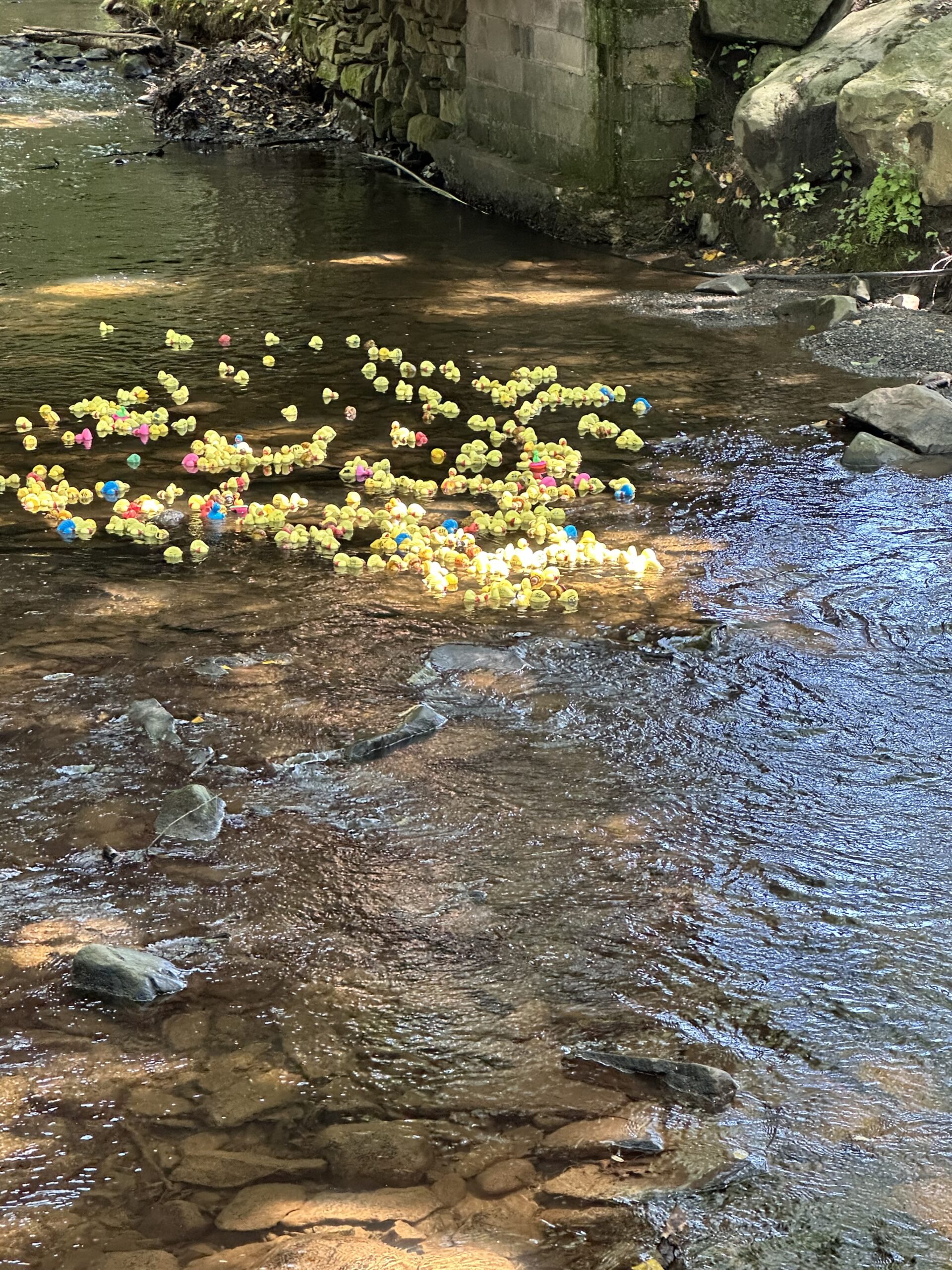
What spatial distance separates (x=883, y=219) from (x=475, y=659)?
19.2 feet

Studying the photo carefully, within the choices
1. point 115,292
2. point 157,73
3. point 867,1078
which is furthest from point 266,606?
point 157,73

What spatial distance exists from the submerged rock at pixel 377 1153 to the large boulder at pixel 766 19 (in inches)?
380

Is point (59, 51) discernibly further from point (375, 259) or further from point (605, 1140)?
point (605, 1140)

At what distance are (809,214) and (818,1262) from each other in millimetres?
8552

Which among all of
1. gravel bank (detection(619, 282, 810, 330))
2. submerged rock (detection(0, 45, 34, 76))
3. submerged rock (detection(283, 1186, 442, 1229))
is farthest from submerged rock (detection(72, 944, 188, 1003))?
submerged rock (detection(0, 45, 34, 76))

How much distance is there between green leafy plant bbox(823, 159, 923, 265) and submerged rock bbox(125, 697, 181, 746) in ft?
21.7

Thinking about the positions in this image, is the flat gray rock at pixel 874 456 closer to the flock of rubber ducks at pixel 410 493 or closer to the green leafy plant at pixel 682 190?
the flock of rubber ducks at pixel 410 493

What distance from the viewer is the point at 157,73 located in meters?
20.1

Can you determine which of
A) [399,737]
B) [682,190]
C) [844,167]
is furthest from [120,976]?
[682,190]

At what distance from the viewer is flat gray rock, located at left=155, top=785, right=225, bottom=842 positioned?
377 centimetres

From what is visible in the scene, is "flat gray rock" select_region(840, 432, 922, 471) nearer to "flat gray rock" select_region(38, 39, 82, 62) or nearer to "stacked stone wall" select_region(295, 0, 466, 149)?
"stacked stone wall" select_region(295, 0, 466, 149)

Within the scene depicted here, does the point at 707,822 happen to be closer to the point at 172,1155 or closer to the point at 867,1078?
the point at 867,1078

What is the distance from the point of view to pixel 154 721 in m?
4.28

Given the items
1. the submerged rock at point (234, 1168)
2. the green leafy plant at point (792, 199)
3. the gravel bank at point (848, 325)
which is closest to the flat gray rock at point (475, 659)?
the submerged rock at point (234, 1168)
